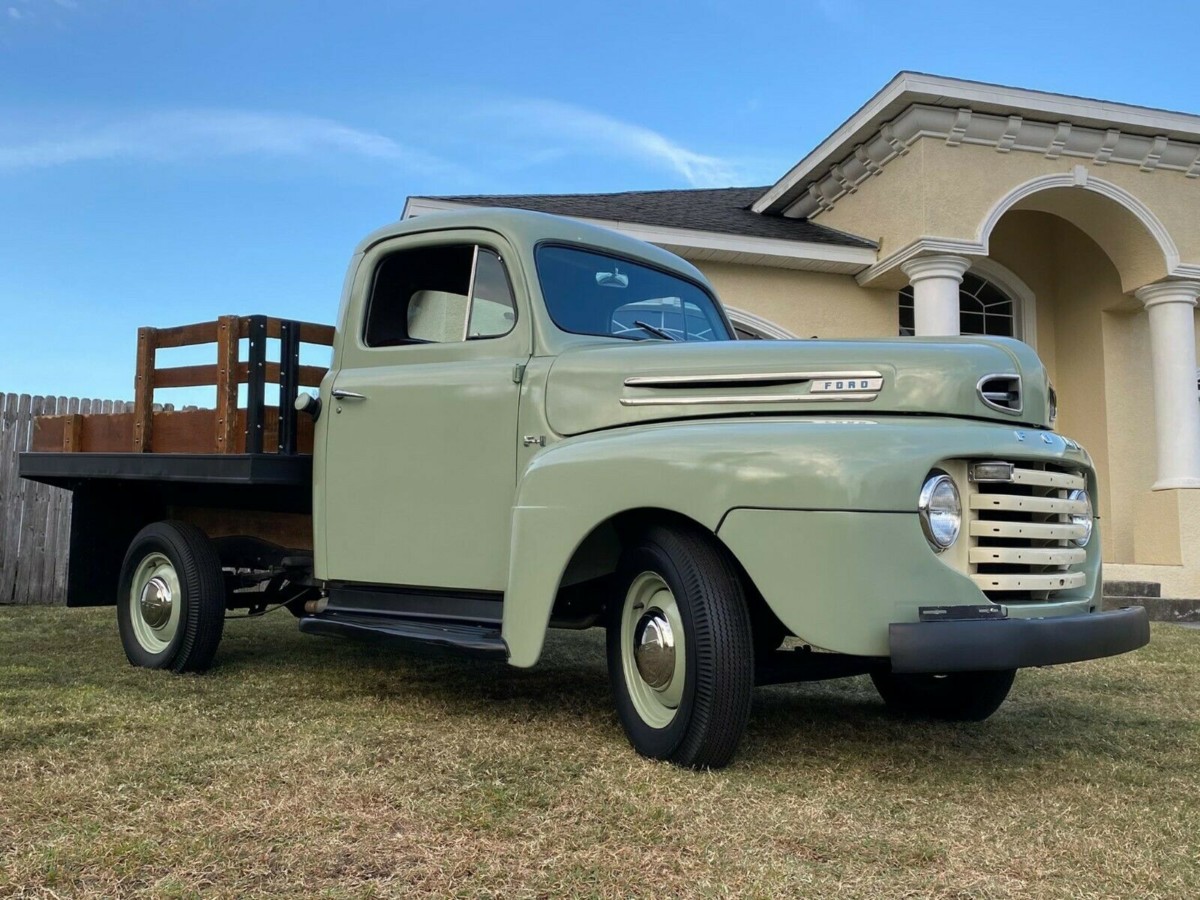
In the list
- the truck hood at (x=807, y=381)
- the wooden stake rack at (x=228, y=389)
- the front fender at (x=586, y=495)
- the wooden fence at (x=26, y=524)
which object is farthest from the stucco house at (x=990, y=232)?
the front fender at (x=586, y=495)

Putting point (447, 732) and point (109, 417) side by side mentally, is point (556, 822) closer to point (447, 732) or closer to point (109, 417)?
point (447, 732)

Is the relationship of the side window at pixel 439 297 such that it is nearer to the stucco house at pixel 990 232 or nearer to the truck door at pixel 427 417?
the truck door at pixel 427 417

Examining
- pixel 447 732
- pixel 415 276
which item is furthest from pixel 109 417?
pixel 447 732

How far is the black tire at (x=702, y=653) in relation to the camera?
10.2 ft

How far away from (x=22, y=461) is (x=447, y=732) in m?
3.44

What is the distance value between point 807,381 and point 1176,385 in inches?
408

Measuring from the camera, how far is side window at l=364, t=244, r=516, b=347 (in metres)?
4.27

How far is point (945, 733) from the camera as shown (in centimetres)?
408

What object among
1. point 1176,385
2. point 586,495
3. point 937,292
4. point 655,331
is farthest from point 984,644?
point 1176,385

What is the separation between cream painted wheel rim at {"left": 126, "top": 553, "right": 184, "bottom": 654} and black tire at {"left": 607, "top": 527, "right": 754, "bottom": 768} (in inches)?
109

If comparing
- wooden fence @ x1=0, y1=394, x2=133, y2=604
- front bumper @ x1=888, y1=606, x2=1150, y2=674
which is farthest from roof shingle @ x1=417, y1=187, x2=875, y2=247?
front bumper @ x1=888, y1=606, x2=1150, y2=674

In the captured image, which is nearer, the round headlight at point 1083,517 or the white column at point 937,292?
the round headlight at point 1083,517

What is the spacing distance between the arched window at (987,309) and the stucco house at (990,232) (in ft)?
2.64

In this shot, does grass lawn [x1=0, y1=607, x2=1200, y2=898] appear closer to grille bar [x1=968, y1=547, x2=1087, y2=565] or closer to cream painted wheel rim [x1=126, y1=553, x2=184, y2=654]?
cream painted wheel rim [x1=126, y1=553, x2=184, y2=654]
